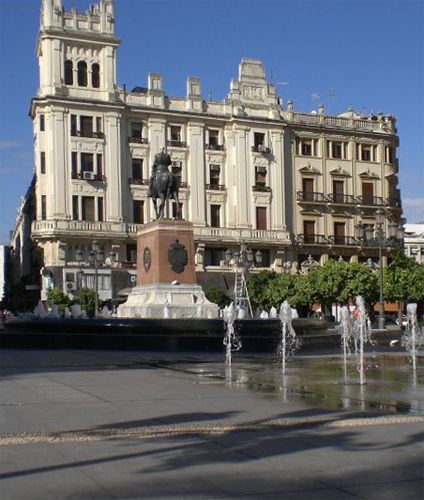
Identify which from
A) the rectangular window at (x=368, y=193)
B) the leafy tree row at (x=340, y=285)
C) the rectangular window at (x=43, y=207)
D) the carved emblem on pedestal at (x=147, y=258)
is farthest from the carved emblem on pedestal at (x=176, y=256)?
the rectangular window at (x=368, y=193)

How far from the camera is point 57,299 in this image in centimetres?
5409

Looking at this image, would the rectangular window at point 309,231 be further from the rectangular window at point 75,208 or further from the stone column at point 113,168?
the rectangular window at point 75,208

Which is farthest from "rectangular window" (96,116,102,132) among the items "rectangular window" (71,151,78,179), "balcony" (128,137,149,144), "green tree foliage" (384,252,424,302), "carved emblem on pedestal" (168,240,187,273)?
"carved emblem on pedestal" (168,240,187,273)

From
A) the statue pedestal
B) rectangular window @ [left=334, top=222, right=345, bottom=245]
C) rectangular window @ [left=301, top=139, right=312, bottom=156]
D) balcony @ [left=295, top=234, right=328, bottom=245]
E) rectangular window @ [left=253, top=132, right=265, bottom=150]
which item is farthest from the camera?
rectangular window @ [left=334, top=222, right=345, bottom=245]

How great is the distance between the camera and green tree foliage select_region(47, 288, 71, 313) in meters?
53.8

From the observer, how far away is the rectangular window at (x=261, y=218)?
6462cm

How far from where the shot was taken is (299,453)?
26.3ft

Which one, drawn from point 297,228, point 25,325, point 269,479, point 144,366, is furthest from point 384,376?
point 297,228

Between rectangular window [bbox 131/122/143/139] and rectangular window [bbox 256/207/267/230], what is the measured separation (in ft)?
34.5

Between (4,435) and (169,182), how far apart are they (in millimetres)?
23407

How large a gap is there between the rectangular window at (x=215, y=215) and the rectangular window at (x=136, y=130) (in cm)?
764

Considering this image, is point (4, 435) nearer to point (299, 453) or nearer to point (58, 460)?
point (58, 460)

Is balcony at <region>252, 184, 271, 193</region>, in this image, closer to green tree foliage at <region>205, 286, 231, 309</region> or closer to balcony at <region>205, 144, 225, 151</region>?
balcony at <region>205, 144, 225, 151</region>

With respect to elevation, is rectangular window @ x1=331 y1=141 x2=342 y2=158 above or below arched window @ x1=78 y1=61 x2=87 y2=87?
below
